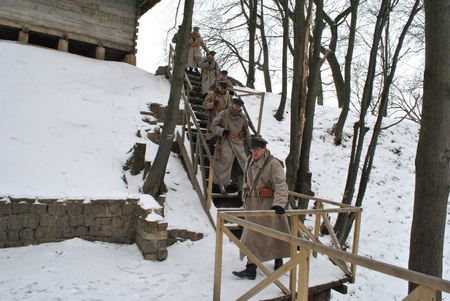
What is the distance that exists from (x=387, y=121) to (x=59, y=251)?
520 inches

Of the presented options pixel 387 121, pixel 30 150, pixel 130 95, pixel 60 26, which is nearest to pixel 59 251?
pixel 30 150

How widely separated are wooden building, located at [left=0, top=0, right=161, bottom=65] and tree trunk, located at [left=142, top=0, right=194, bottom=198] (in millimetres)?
7393

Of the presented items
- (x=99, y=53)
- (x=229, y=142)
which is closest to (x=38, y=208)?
(x=229, y=142)

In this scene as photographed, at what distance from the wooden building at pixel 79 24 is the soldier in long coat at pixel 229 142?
810cm

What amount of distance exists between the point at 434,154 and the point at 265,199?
6.64 feet

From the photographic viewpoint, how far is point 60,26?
12.2 metres

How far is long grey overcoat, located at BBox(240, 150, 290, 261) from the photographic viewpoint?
4.20m

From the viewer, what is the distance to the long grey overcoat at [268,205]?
4195 millimetres

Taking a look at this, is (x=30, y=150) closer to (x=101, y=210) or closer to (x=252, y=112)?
(x=101, y=210)

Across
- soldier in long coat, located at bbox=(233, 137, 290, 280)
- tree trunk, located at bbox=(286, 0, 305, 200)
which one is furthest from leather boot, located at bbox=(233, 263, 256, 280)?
tree trunk, located at bbox=(286, 0, 305, 200)

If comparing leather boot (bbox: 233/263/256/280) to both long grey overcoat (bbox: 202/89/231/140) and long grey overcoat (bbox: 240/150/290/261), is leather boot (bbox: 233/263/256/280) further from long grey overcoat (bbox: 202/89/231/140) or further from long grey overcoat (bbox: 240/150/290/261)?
long grey overcoat (bbox: 202/89/231/140)

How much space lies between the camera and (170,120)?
21.2 feet

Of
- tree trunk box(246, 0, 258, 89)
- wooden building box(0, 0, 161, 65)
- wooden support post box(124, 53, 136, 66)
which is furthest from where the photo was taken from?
tree trunk box(246, 0, 258, 89)

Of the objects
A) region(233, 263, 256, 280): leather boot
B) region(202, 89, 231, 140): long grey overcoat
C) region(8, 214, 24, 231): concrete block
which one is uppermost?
region(202, 89, 231, 140): long grey overcoat
